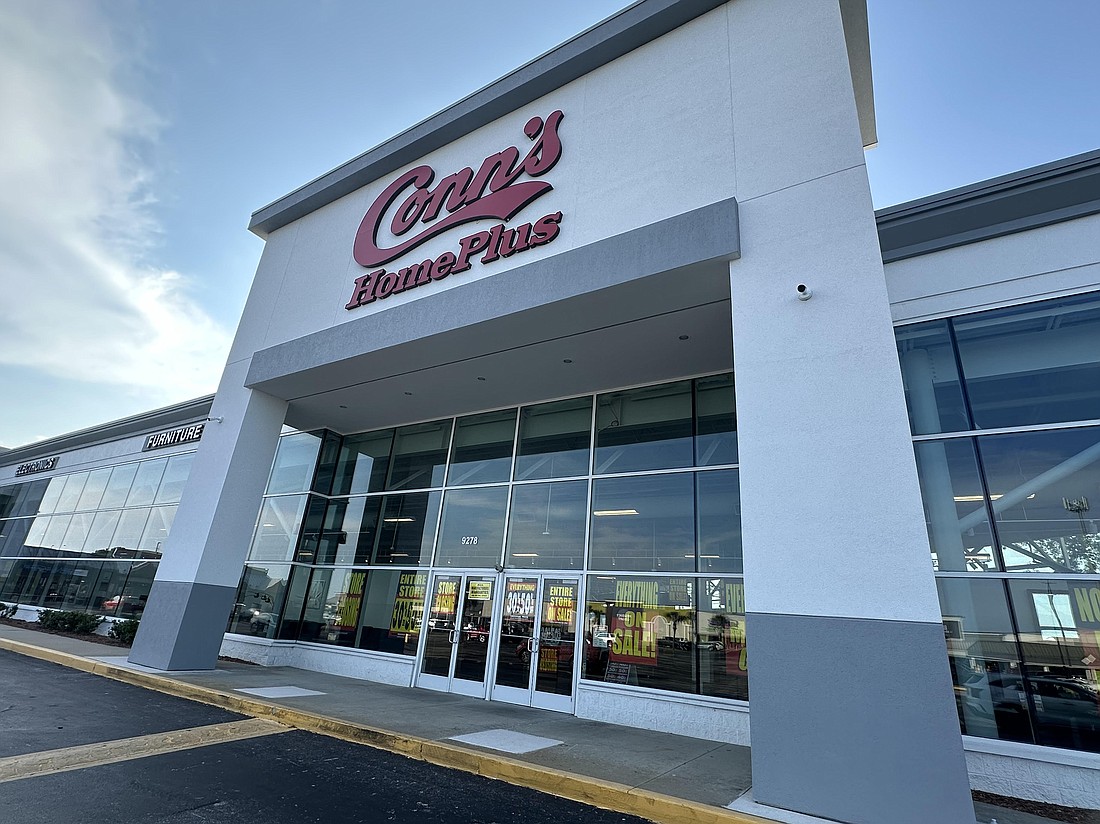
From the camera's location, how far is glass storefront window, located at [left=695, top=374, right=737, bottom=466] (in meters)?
10.1

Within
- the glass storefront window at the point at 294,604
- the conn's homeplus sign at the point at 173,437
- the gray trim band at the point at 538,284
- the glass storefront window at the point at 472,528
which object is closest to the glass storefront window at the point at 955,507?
the gray trim band at the point at 538,284

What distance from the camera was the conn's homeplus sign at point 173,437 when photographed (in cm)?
1812

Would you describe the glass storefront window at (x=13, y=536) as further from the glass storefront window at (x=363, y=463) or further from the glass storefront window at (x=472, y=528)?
the glass storefront window at (x=472, y=528)

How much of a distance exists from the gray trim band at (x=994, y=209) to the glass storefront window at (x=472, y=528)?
8547 millimetres

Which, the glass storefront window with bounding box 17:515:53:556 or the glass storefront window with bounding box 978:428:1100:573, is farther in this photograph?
the glass storefront window with bounding box 17:515:53:556

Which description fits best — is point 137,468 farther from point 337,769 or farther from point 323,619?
point 337,769

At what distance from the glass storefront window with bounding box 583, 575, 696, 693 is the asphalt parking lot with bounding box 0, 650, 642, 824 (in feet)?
13.5

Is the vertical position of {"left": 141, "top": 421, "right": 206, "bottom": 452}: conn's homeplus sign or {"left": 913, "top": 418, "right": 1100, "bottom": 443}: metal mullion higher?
{"left": 141, "top": 421, "right": 206, "bottom": 452}: conn's homeplus sign

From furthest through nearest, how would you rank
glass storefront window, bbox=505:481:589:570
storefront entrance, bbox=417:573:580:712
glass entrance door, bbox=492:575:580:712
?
glass storefront window, bbox=505:481:589:570 < storefront entrance, bbox=417:573:580:712 < glass entrance door, bbox=492:575:580:712

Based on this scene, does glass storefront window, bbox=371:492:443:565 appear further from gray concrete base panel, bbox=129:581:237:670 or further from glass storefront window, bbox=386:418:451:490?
gray concrete base panel, bbox=129:581:237:670

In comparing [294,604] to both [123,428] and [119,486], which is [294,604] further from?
[123,428]

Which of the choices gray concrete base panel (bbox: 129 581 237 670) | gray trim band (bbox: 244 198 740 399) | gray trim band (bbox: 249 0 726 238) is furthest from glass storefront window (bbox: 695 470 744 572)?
gray concrete base panel (bbox: 129 581 237 670)

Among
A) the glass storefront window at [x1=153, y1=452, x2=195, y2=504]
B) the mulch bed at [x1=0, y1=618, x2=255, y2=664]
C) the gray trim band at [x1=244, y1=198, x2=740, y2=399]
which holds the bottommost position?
the mulch bed at [x1=0, y1=618, x2=255, y2=664]

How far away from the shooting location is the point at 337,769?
237 inches
